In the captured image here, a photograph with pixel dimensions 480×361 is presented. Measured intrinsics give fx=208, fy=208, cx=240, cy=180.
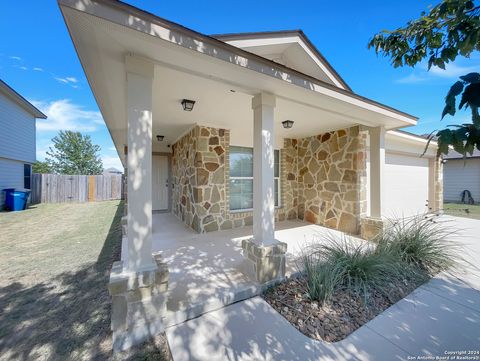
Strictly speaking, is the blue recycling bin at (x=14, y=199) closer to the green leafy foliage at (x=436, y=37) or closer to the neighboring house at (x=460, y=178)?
the green leafy foliage at (x=436, y=37)

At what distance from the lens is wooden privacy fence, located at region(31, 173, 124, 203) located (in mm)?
12440

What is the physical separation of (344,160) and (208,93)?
156 inches

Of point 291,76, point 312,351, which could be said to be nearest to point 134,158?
point 291,76

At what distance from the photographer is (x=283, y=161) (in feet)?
21.7

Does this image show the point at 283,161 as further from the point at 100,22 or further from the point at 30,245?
the point at 30,245

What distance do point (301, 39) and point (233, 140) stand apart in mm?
2737

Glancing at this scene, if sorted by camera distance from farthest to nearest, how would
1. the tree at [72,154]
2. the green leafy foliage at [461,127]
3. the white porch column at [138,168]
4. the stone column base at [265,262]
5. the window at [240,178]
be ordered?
the tree at [72,154], the window at [240,178], the stone column base at [265,262], the white porch column at [138,168], the green leafy foliage at [461,127]

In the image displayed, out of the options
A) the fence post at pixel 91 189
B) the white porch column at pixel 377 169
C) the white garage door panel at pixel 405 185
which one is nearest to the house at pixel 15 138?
the fence post at pixel 91 189

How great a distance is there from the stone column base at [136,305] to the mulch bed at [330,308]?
1268 mm

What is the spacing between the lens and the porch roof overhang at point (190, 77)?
177 centimetres

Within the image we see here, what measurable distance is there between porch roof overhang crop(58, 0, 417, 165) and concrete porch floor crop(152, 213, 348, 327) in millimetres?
2632

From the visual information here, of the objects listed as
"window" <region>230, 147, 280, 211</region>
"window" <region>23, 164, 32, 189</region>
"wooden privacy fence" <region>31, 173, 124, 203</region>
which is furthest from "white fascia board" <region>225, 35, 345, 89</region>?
"window" <region>23, 164, 32, 189</region>

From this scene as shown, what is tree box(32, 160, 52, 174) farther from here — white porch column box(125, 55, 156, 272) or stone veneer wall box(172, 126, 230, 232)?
white porch column box(125, 55, 156, 272)

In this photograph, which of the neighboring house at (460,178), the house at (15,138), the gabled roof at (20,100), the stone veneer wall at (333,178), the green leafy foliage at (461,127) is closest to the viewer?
the green leafy foliage at (461,127)
